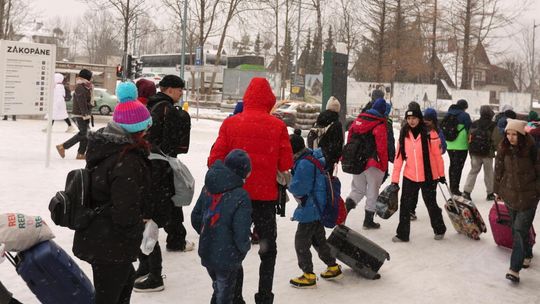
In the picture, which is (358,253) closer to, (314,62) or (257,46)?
(314,62)

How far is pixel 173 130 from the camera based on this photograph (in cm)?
556

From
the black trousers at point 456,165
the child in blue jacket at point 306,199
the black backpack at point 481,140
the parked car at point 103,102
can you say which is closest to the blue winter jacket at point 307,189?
the child in blue jacket at point 306,199

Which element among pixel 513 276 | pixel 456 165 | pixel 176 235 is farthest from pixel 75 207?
pixel 456 165

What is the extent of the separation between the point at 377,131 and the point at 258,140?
11.1ft

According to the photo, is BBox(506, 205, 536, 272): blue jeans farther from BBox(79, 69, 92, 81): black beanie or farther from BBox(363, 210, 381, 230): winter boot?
BBox(79, 69, 92, 81): black beanie

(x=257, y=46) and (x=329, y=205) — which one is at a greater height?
(x=257, y=46)

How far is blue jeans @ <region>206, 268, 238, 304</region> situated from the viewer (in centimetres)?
433

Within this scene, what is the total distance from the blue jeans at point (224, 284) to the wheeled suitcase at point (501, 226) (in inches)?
150

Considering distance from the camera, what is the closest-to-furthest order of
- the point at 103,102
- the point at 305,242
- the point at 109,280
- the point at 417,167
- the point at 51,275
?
the point at 109,280 → the point at 51,275 → the point at 305,242 → the point at 417,167 → the point at 103,102

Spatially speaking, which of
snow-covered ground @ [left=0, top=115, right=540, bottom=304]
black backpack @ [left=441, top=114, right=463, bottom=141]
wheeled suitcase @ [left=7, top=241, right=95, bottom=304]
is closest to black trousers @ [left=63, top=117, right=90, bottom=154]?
snow-covered ground @ [left=0, top=115, right=540, bottom=304]

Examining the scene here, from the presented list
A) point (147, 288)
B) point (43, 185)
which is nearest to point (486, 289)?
point (147, 288)

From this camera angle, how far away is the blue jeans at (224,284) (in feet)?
14.2

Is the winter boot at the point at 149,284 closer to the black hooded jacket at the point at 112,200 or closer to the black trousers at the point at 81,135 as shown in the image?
the black hooded jacket at the point at 112,200

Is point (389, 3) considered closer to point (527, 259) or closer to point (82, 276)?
point (527, 259)
